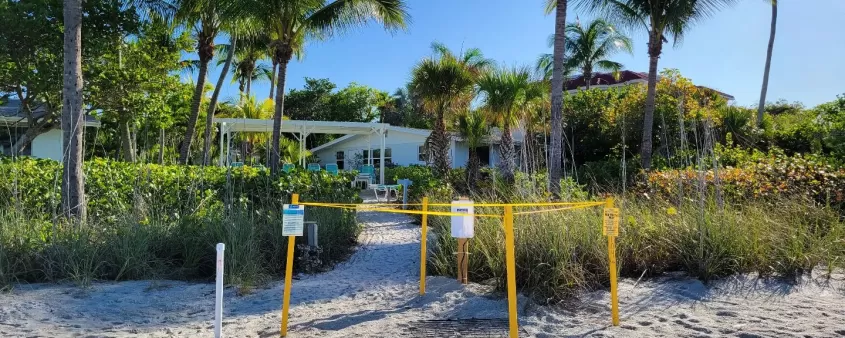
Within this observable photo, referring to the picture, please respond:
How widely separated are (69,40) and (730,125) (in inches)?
690

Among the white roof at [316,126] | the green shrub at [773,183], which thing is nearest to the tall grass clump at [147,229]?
the green shrub at [773,183]

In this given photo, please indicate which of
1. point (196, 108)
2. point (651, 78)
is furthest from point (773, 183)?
point (196, 108)

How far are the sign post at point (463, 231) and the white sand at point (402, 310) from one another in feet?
0.59

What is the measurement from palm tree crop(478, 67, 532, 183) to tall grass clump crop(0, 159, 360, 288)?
872 cm

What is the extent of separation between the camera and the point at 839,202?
783 centimetres

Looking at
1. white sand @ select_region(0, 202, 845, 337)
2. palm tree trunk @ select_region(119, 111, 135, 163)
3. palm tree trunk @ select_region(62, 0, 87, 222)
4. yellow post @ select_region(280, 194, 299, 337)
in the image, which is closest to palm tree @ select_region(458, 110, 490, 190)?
palm tree trunk @ select_region(119, 111, 135, 163)

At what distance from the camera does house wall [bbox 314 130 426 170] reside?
2447 centimetres

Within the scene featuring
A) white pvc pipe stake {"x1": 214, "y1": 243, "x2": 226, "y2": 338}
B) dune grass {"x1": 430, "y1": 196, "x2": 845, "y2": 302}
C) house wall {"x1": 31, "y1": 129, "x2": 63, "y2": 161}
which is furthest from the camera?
house wall {"x1": 31, "y1": 129, "x2": 63, "y2": 161}

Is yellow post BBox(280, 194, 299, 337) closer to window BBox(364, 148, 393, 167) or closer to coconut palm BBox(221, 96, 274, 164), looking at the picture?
window BBox(364, 148, 393, 167)

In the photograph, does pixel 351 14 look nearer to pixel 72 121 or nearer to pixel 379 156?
pixel 72 121

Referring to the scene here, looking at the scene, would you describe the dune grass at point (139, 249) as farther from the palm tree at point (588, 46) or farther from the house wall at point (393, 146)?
the palm tree at point (588, 46)

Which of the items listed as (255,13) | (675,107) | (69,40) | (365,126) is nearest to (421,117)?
(365,126)

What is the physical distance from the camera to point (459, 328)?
468cm

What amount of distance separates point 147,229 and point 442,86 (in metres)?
11.7
